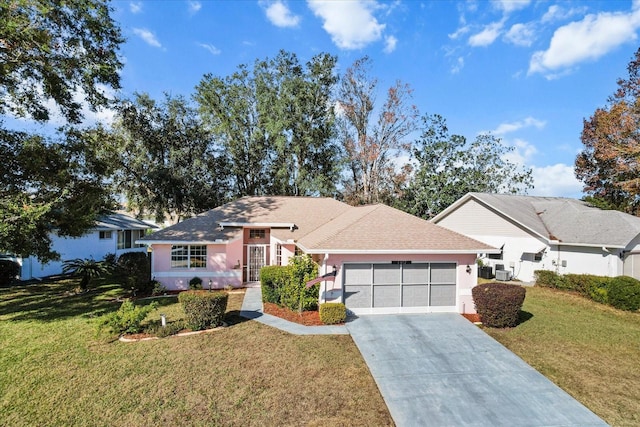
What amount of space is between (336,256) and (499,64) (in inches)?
607

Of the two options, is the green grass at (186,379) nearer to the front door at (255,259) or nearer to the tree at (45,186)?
the tree at (45,186)

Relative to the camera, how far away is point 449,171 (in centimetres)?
3800

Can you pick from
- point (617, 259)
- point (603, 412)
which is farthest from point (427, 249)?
point (617, 259)

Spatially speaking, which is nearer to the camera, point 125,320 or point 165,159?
point 125,320

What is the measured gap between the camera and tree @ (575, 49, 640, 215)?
26.0m

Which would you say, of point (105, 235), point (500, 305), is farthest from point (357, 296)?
point (105, 235)

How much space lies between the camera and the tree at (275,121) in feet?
107

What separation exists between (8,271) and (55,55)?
1437cm

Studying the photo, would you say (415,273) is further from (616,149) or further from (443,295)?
(616,149)

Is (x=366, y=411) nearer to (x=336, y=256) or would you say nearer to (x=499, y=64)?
(x=336, y=256)

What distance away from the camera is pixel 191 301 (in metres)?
11.3

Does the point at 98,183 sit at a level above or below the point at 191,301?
above

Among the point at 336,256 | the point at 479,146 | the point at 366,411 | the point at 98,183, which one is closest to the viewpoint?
the point at 366,411

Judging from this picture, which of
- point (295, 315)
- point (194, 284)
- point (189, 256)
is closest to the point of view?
point (295, 315)
